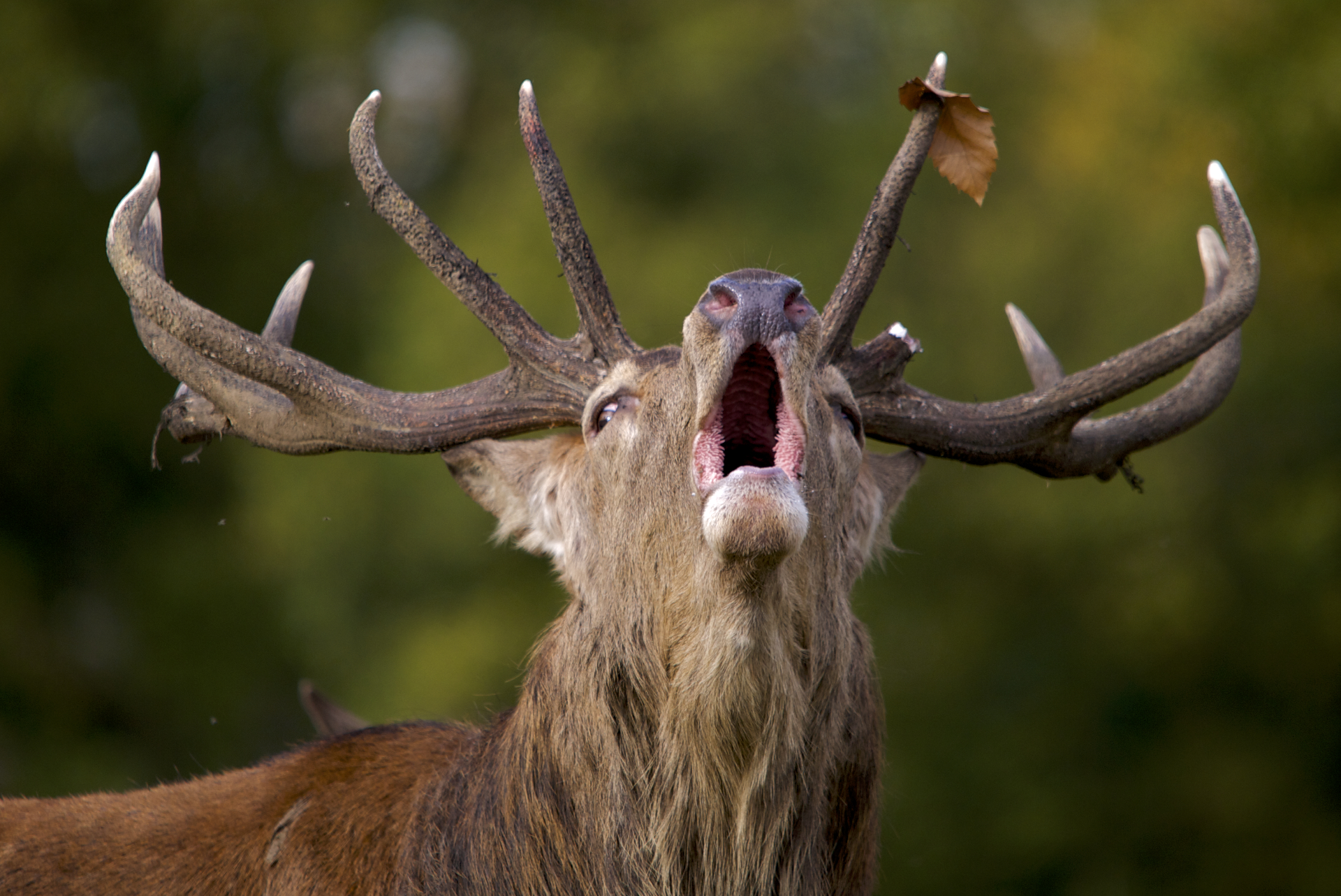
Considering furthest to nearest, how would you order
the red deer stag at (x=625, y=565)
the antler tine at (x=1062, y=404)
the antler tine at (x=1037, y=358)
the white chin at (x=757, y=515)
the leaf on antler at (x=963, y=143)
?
the antler tine at (x=1037, y=358) < the antler tine at (x=1062, y=404) < the leaf on antler at (x=963, y=143) < the red deer stag at (x=625, y=565) < the white chin at (x=757, y=515)

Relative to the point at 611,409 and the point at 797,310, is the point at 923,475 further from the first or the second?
the point at 797,310

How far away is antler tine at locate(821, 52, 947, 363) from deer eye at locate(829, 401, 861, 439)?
0.87 feet

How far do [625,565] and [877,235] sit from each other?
1.38 m

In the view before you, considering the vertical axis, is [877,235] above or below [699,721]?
above

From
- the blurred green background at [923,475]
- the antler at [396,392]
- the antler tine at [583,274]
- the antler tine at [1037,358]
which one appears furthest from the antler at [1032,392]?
the blurred green background at [923,475]

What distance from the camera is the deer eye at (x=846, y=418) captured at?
3.92 m

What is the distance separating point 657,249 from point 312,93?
857 centimetres

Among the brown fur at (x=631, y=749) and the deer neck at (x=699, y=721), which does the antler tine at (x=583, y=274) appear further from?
the deer neck at (x=699, y=721)

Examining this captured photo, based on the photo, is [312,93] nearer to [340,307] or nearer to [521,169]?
[340,307]

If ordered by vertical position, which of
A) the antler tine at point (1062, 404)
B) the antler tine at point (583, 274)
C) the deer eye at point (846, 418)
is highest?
the antler tine at point (583, 274)

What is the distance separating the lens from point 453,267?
420 centimetres

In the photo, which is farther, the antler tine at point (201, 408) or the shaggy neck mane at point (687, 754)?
the antler tine at point (201, 408)

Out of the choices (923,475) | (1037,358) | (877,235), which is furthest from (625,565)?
(923,475)

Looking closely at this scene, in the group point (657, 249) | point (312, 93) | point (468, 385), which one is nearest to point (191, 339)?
point (468, 385)
